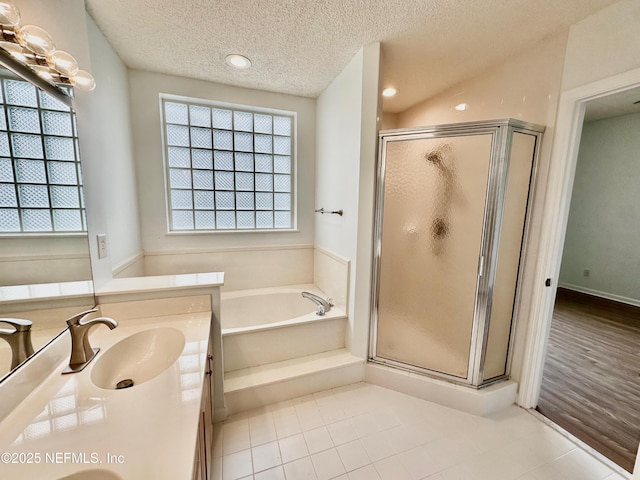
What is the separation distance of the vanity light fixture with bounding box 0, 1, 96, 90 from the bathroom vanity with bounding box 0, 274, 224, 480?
993 mm

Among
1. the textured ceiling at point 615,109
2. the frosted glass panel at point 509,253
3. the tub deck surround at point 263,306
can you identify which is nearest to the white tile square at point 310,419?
the tub deck surround at point 263,306

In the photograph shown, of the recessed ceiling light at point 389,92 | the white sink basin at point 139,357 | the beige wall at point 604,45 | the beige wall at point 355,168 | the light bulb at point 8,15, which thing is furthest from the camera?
the recessed ceiling light at point 389,92

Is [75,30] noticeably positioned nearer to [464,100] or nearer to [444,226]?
[444,226]

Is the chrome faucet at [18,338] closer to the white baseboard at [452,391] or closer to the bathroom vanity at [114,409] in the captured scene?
the bathroom vanity at [114,409]

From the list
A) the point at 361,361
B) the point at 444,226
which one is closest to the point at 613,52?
the point at 444,226

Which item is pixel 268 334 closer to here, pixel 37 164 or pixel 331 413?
pixel 331 413

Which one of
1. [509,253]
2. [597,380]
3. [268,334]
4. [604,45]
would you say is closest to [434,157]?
[509,253]

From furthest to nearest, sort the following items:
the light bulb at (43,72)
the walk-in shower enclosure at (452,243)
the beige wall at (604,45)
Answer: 1. the walk-in shower enclosure at (452,243)
2. the beige wall at (604,45)
3. the light bulb at (43,72)

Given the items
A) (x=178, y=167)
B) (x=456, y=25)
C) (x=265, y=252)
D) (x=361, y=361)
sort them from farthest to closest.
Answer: (x=265, y=252) < (x=178, y=167) < (x=361, y=361) < (x=456, y=25)

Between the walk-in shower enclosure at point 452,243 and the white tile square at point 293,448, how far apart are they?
88 centimetres

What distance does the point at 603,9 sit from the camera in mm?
1371

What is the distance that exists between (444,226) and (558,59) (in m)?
1.22

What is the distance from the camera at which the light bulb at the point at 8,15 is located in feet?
2.58

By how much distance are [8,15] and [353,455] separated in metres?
2.38
